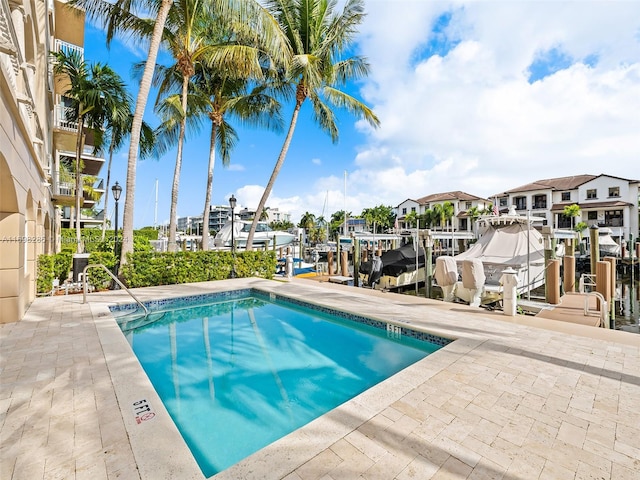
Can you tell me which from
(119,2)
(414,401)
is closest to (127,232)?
(119,2)

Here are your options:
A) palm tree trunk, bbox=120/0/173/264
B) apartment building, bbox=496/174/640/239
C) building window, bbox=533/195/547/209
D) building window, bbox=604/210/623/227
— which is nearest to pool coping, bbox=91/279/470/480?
palm tree trunk, bbox=120/0/173/264

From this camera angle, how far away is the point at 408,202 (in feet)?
178

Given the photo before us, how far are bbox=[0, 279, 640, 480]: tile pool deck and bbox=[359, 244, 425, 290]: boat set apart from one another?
7.84 m

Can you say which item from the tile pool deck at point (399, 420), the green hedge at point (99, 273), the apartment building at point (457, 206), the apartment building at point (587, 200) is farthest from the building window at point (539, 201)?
the green hedge at point (99, 273)

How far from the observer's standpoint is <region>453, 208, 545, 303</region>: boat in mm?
10644

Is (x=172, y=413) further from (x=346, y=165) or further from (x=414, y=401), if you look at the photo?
(x=346, y=165)

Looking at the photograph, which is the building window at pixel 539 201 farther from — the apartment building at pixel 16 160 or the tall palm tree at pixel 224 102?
the apartment building at pixel 16 160

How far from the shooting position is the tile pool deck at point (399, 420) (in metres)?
2.37

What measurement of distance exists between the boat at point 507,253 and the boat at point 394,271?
2.23 m

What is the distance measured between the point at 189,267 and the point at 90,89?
8481 millimetres

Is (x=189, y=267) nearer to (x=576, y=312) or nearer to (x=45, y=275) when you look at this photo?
(x=45, y=275)

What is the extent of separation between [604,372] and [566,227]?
42.2 meters

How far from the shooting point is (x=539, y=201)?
3950 centimetres

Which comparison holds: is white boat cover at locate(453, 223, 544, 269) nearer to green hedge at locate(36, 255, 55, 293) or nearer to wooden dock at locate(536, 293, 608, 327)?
wooden dock at locate(536, 293, 608, 327)
